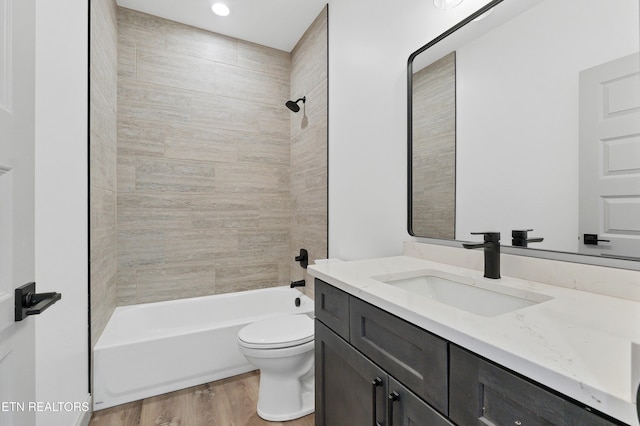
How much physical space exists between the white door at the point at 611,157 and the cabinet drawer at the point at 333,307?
29.9 inches

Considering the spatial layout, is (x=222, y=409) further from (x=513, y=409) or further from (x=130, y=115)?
(x=130, y=115)

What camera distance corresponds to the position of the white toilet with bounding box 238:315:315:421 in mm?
1575

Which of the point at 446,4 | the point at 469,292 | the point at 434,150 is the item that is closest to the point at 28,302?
the point at 469,292

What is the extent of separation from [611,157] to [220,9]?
2598mm

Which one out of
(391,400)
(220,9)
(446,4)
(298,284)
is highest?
(220,9)

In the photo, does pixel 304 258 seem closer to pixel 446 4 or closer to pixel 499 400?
pixel 446 4

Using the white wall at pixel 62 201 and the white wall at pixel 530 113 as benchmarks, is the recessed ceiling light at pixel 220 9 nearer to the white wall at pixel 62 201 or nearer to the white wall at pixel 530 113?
the white wall at pixel 62 201

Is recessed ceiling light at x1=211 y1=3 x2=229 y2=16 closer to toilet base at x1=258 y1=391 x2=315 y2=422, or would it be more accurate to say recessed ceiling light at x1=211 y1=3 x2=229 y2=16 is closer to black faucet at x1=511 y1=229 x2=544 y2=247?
black faucet at x1=511 y1=229 x2=544 y2=247

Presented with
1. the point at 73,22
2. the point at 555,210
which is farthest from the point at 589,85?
the point at 73,22

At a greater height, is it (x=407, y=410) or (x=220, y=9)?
(x=220, y=9)

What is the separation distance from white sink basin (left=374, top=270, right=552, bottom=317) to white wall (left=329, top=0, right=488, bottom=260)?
0.39 metres

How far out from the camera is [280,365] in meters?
1.59

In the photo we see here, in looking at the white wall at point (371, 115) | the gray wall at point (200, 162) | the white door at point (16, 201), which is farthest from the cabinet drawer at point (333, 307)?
the gray wall at point (200, 162)
